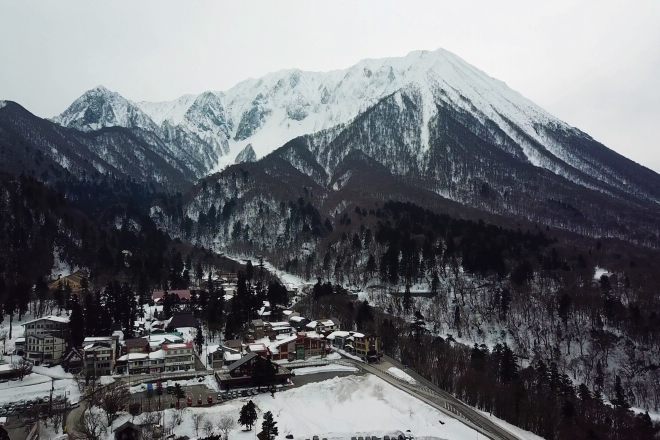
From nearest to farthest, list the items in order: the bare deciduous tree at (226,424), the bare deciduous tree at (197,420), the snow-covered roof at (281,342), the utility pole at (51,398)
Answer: the bare deciduous tree at (197,420) < the bare deciduous tree at (226,424) < the utility pole at (51,398) < the snow-covered roof at (281,342)

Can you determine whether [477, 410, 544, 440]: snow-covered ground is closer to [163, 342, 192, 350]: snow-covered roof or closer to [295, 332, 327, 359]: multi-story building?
[295, 332, 327, 359]: multi-story building

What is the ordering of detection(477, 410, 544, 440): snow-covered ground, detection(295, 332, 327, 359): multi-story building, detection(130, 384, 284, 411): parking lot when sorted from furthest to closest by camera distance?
detection(295, 332, 327, 359): multi-story building → detection(477, 410, 544, 440): snow-covered ground → detection(130, 384, 284, 411): parking lot

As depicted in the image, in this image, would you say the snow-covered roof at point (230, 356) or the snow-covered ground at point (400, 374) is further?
the snow-covered roof at point (230, 356)

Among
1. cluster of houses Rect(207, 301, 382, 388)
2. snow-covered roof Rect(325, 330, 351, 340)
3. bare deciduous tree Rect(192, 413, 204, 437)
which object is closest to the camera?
bare deciduous tree Rect(192, 413, 204, 437)

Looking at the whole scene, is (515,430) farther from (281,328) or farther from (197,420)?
(281,328)

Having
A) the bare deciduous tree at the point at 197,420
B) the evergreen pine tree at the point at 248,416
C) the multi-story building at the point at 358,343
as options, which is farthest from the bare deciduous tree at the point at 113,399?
the multi-story building at the point at 358,343

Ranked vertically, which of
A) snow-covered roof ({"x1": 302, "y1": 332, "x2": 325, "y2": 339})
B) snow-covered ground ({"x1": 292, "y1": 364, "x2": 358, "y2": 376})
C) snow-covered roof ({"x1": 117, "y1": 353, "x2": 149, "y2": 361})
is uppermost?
snow-covered roof ({"x1": 302, "y1": 332, "x2": 325, "y2": 339})

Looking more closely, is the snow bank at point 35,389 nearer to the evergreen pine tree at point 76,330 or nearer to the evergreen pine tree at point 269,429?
the evergreen pine tree at point 76,330

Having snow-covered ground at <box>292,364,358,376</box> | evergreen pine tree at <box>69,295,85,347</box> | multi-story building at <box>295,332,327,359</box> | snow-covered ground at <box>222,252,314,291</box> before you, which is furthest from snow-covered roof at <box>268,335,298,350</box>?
snow-covered ground at <box>222,252,314,291</box>
